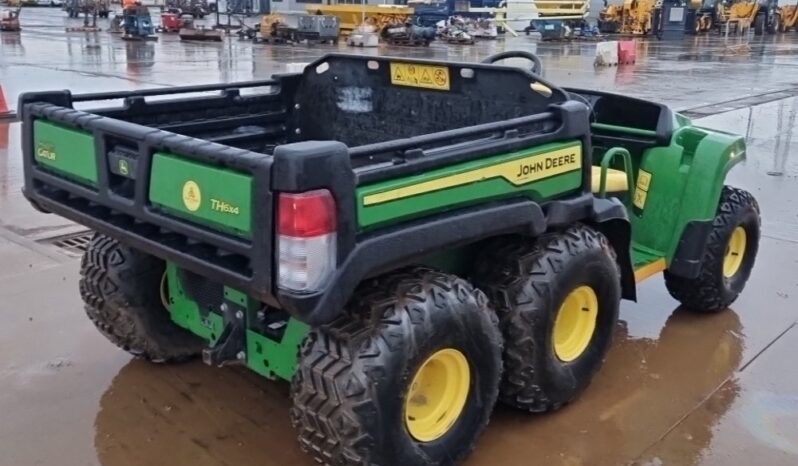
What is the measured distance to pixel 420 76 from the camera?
402 cm

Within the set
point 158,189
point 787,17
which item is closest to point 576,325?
point 158,189

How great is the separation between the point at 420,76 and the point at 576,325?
1.43m

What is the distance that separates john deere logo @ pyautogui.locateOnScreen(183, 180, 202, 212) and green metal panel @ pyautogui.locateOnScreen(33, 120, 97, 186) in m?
0.54

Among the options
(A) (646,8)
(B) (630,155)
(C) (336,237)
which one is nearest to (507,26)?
(A) (646,8)

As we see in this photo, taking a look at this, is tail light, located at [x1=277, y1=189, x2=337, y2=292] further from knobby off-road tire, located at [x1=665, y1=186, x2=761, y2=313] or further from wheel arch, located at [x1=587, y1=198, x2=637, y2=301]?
knobby off-road tire, located at [x1=665, y1=186, x2=761, y2=313]

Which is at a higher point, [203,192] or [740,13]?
[740,13]

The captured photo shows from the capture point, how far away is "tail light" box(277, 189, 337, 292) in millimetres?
2305

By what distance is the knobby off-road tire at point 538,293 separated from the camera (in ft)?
10.5

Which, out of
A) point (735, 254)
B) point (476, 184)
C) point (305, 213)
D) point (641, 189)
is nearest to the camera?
point (305, 213)

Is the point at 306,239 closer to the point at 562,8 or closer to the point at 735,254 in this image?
the point at 735,254

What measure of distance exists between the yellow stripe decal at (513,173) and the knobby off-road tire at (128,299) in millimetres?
1542

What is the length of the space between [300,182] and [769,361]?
2.96m

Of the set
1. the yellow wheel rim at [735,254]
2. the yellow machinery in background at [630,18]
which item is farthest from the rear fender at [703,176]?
the yellow machinery in background at [630,18]

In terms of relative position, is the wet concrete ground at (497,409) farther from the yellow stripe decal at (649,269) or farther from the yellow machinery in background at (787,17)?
the yellow machinery in background at (787,17)
